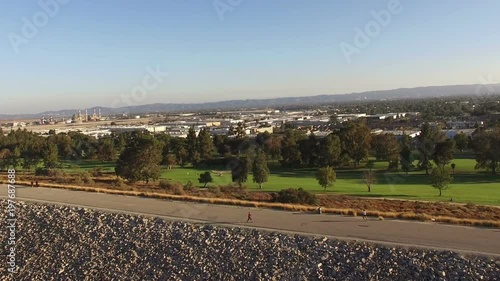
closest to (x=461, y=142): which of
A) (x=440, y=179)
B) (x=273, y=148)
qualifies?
(x=273, y=148)

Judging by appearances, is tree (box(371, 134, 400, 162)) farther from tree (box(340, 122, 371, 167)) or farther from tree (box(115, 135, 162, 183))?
tree (box(115, 135, 162, 183))

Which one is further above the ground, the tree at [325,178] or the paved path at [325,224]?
the paved path at [325,224]

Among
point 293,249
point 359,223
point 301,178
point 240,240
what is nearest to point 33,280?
point 240,240

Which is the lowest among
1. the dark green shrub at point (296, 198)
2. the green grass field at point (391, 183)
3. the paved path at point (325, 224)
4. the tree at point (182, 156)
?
the green grass field at point (391, 183)

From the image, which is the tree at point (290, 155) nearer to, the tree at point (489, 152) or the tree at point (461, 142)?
the tree at point (489, 152)

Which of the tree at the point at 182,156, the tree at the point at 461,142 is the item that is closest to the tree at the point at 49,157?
the tree at the point at 182,156

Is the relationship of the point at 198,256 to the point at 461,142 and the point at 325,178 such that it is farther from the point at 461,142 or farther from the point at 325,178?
the point at 461,142
